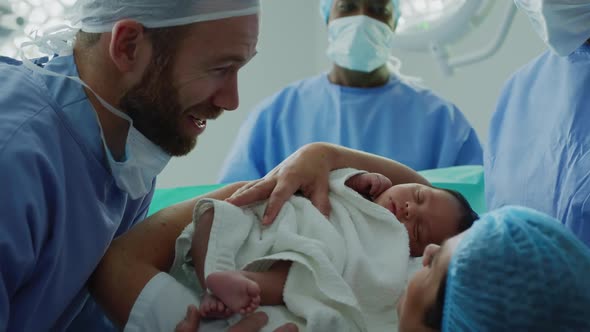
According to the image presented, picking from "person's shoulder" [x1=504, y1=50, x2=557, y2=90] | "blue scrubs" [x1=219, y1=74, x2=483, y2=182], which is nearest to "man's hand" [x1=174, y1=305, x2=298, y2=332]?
"person's shoulder" [x1=504, y1=50, x2=557, y2=90]

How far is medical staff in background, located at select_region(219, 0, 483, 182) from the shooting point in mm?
2410

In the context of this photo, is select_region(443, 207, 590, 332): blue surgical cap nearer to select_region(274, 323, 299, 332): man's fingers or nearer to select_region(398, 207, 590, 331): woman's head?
select_region(398, 207, 590, 331): woman's head

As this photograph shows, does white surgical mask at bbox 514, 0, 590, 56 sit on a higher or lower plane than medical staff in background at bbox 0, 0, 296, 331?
higher

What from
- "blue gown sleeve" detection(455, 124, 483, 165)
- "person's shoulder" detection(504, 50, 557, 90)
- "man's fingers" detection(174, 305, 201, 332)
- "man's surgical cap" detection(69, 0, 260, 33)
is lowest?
"blue gown sleeve" detection(455, 124, 483, 165)

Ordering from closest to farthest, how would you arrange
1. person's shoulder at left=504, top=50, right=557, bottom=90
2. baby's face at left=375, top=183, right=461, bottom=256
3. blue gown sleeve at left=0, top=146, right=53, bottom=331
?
blue gown sleeve at left=0, top=146, right=53, bottom=331, baby's face at left=375, top=183, right=461, bottom=256, person's shoulder at left=504, top=50, right=557, bottom=90

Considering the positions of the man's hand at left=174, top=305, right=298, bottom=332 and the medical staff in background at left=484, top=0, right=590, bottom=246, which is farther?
the medical staff in background at left=484, top=0, right=590, bottom=246

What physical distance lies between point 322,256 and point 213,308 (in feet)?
0.67

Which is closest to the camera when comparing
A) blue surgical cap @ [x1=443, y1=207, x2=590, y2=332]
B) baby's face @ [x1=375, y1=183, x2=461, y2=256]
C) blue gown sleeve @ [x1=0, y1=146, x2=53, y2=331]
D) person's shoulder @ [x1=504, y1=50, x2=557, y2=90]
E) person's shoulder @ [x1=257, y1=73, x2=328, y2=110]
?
blue surgical cap @ [x1=443, y1=207, x2=590, y2=332]

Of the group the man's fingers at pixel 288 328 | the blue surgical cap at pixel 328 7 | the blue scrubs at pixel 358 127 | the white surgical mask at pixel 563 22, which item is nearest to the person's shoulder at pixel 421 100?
the blue scrubs at pixel 358 127

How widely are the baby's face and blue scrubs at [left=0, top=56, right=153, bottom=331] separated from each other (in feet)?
1.94

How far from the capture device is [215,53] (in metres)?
1.19

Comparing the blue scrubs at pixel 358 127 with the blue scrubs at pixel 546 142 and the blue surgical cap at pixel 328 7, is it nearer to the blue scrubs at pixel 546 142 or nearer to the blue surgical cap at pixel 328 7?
the blue surgical cap at pixel 328 7

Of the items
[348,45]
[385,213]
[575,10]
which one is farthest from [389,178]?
[348,45]

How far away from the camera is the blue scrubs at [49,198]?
0.97 meters
